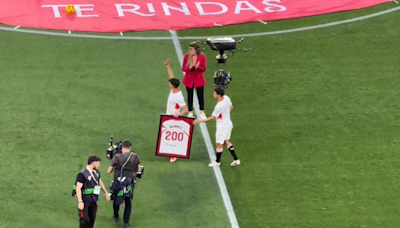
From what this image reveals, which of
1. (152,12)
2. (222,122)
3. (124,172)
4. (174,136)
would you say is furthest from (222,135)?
(152,12)

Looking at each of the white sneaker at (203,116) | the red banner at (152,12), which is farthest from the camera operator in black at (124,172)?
the red banner at (152,12)

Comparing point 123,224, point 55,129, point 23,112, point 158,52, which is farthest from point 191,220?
point 158,52

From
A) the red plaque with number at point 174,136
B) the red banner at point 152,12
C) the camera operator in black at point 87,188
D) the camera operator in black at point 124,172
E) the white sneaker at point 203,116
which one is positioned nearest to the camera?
the camera operator in black at point 87,188

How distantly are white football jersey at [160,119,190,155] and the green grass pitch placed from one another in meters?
0.29

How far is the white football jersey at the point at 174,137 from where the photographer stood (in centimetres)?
1359

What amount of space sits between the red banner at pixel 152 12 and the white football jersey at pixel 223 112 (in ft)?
20.2

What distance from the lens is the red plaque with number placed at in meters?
13.6

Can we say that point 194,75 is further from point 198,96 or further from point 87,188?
point 87,188

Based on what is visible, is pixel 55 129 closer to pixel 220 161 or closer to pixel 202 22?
pixel 220 161

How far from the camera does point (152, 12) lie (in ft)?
64.4

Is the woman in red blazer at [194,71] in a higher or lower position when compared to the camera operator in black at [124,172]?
higher

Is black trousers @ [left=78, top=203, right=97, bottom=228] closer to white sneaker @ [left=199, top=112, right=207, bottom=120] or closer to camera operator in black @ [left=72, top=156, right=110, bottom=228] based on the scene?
camera operator in black @ [left=72, top=156, right=110, bottom=228]

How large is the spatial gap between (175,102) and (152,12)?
654 cm

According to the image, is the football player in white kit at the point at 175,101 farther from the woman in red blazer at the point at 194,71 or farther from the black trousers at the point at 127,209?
the black trousers at the point at 127,209
